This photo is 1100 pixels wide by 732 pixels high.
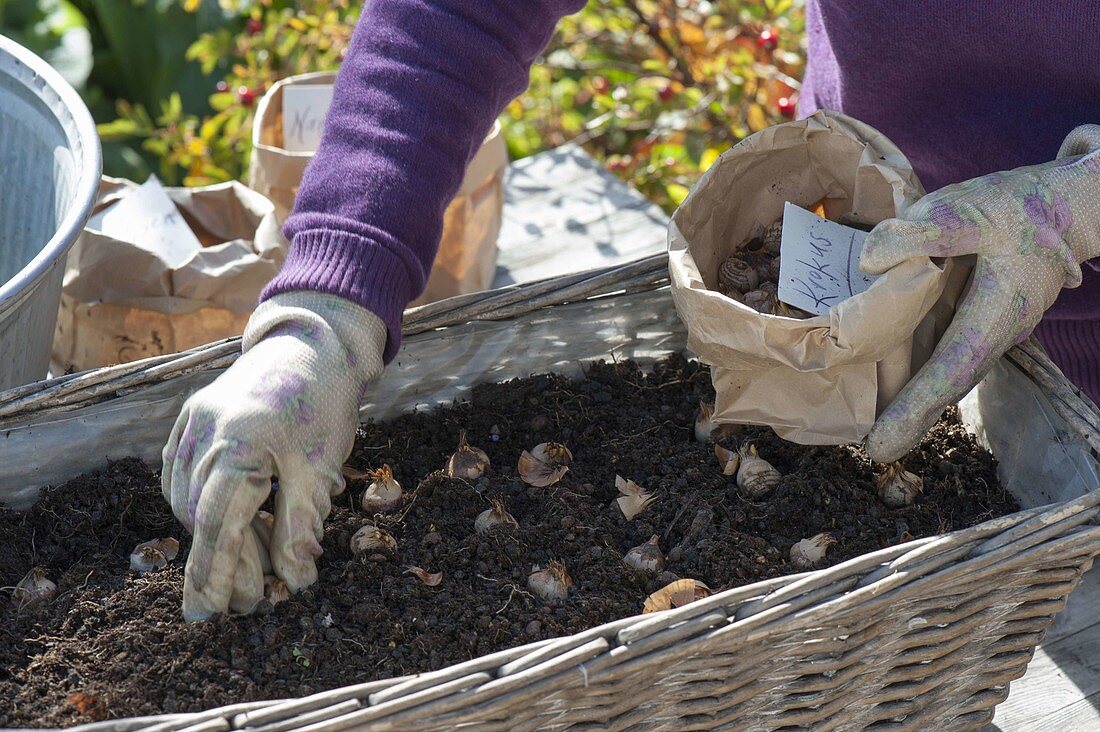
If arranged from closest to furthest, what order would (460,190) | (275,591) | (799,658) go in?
(799,658)
(275,591)
(460,190)

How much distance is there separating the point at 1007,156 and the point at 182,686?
1.01 metres

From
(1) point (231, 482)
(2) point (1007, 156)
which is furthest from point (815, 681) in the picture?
(2) point (1007, 156)

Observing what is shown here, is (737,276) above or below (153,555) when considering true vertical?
above

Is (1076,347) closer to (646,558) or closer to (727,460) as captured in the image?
(727,460)

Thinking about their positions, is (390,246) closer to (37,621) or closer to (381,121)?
(381,121)

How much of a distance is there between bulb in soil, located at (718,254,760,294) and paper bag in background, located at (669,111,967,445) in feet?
0.05

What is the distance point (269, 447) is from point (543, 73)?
192 centimetres

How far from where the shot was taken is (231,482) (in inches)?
34.8

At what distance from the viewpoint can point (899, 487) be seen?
3.45 ft

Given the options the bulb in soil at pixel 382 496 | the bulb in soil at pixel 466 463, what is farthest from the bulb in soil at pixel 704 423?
the bulb in soil at pixel 382 496

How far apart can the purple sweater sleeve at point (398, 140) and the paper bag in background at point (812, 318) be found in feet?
0.81

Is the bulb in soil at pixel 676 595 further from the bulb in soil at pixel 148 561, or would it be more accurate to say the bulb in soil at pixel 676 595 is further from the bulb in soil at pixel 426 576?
the bulb in soil at pixel 148 561

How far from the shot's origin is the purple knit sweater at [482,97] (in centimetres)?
102

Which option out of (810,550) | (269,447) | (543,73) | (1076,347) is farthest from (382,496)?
(543,73)
